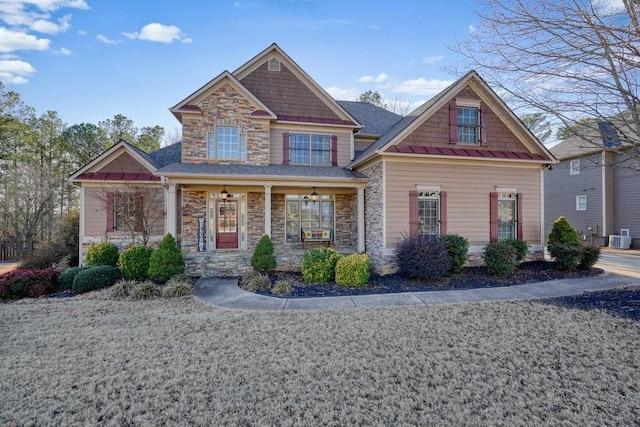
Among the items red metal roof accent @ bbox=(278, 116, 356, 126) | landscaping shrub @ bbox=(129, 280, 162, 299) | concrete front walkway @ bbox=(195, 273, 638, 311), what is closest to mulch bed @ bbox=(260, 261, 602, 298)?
concrete front walkway @ bbox=(195, 273, 638, 311)

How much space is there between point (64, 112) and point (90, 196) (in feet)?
61.7

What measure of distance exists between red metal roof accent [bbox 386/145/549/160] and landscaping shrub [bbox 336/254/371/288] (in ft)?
12.5

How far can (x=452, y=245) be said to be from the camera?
9.08 metres

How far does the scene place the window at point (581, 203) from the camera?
60.5 ft

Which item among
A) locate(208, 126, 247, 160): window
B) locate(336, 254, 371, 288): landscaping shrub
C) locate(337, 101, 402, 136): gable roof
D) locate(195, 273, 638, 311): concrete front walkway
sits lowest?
locate(195, 273, 638, 311): concrete front walkway

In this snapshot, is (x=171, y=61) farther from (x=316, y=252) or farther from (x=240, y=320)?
(x=240, y=320)

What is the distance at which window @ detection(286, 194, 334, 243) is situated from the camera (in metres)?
12.6

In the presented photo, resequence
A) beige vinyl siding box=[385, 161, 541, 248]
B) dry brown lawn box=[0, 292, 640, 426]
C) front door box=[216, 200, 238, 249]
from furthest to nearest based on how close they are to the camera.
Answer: front door box=[216, 200, 238, 249] → beige vinyl siding box=[385, 161, 541, 248] → dry brown lawn box=[0, 292, 640, 426]

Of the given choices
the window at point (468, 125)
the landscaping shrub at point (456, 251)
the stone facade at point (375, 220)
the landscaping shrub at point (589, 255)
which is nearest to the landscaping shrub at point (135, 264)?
the stone facade at point (375, 220)

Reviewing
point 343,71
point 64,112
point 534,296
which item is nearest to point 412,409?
point 534,296

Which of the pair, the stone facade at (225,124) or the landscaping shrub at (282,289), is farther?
the stone facade at (225,124)

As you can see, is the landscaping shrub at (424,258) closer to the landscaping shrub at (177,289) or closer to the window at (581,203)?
the landscaping shrub at (177,289)

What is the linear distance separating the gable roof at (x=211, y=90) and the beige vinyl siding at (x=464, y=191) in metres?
5.44

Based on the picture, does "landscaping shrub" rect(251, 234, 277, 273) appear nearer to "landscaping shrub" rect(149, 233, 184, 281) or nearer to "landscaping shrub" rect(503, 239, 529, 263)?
"landscaping shrub" rect(149, 233, 184, 281)
